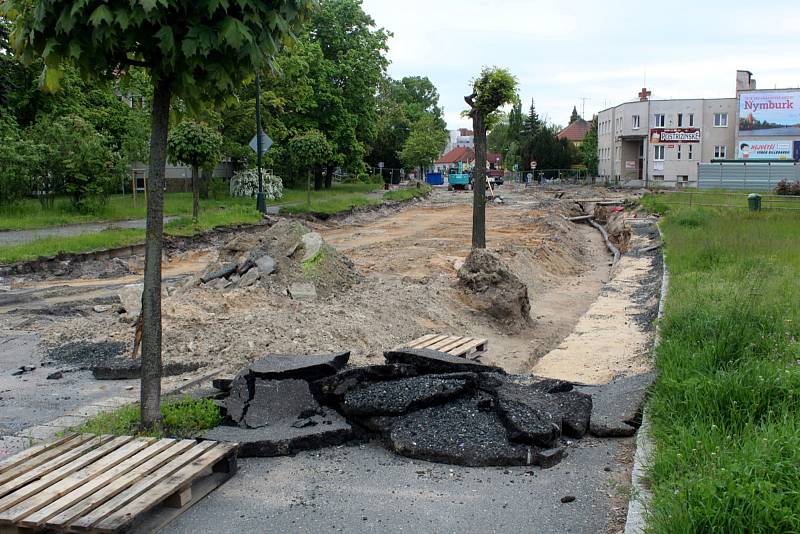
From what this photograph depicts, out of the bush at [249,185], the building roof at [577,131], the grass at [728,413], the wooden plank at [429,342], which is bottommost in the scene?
the wooden plank at [429,342]

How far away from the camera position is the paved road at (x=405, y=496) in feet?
14.3

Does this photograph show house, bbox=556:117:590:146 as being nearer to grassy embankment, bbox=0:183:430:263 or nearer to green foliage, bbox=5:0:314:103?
grassy embankment, bbox=0:183:430:263

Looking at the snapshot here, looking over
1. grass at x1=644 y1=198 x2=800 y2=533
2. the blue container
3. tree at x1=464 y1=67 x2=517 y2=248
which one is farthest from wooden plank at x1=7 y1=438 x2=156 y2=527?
the blue container

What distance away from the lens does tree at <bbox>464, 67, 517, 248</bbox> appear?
17.3 m

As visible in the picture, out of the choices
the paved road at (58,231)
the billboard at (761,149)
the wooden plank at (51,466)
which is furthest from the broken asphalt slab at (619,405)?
the billboard at (761,149)

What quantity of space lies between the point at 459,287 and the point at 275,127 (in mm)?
27266

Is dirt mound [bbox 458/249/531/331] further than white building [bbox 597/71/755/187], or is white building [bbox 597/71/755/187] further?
white building [bbox 597/71/755/187]

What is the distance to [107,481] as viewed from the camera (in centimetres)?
449

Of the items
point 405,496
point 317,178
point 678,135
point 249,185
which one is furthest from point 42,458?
point 678,135

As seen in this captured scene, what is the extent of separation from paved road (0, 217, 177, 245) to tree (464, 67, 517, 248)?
1208 cm

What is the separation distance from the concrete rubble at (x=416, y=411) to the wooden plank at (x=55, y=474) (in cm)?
77

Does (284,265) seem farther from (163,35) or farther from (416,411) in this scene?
(163,35)

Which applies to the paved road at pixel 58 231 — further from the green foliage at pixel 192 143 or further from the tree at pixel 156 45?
the tree at pixel 156 45

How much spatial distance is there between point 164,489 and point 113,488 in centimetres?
29
